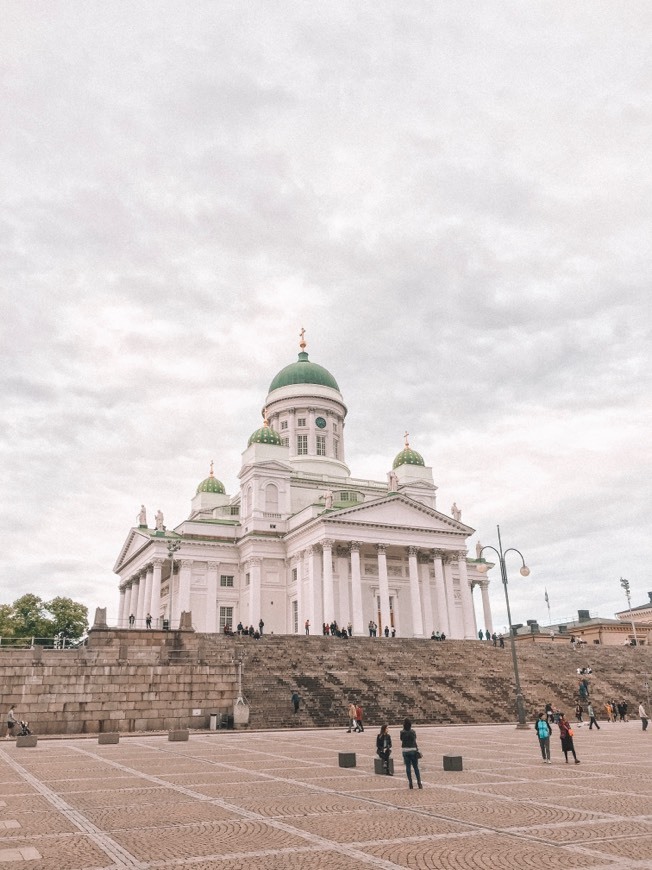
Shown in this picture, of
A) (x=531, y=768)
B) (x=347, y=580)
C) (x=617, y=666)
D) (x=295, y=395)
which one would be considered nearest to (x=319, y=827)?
(x=531, y=768)

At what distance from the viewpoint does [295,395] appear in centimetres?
7988

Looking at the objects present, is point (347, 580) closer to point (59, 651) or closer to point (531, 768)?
point (59, 651)

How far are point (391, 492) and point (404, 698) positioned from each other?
27481 mm

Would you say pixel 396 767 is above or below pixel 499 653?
below

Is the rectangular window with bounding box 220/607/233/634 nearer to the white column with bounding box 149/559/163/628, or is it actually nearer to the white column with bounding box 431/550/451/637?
the white column with bounding box 149/559/163/628

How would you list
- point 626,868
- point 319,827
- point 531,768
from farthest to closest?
point 531,768 < point 319,827 < point 626,868

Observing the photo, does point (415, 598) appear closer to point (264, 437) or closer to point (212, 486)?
point (264, 437)

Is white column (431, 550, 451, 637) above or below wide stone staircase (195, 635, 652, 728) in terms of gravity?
above

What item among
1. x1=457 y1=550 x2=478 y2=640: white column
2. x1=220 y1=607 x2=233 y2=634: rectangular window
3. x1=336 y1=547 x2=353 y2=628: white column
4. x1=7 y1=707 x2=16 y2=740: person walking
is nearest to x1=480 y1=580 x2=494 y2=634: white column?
x1=457 y1=550 x2=478 y2=640: white column

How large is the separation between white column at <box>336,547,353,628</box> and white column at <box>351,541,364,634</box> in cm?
190

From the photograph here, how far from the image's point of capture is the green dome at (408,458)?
3073 inches

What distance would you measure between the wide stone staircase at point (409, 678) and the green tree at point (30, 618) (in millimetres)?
45790

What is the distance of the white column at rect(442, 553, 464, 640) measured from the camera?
63.5 meters

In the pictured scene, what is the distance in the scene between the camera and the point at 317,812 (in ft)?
41.2
